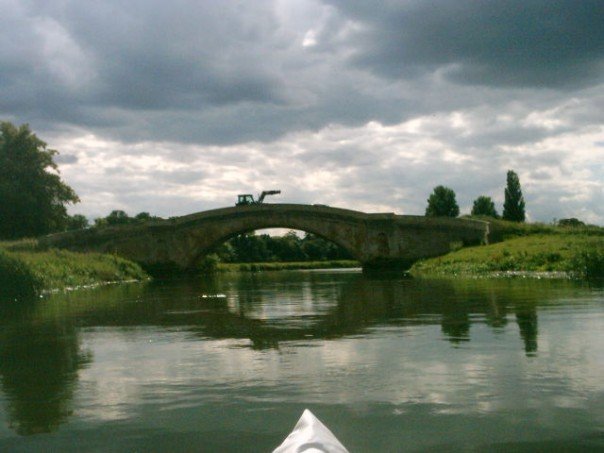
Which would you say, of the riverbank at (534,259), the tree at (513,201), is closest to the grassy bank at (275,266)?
the tree at (513,201)

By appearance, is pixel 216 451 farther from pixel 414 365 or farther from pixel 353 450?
pixel 414 365

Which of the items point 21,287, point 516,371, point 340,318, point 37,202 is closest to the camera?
point 516,371

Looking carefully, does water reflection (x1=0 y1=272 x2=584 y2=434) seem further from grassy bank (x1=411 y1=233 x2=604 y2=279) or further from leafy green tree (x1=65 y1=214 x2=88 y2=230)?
leafy green tree (x1=65 y1=214 x2=88 y2=230)

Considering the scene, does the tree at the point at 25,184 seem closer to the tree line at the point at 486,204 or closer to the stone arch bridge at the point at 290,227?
the stone arch bridge at the point at 290,227

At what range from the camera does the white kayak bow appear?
131 inches

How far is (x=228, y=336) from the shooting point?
36.8ft

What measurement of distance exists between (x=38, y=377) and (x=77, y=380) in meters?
0.55

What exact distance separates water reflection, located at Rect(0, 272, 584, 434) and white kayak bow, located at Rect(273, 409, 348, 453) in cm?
295

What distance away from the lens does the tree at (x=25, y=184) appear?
165 ft

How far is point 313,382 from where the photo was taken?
A: 725 centimetres

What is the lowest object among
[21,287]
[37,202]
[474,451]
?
[474,451]

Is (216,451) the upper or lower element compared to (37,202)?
lower

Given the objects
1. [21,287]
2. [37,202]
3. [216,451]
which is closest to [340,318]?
[216,451]

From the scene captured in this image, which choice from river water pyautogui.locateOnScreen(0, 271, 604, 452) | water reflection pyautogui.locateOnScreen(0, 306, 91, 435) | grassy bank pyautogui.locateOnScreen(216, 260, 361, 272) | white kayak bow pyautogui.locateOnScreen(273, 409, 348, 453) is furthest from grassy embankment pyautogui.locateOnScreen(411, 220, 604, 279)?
grassy bank pyautogui.locateOnScreen(216, 260, 361, 272)
